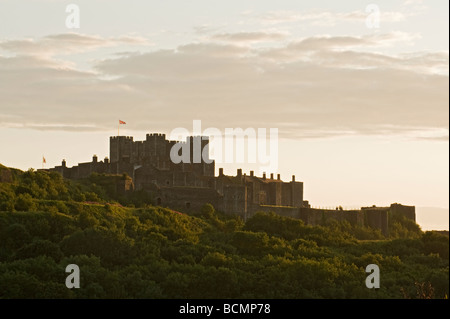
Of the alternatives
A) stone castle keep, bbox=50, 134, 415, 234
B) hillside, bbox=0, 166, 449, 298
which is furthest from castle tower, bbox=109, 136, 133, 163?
hillside, bbox=0, 166, 449, 298

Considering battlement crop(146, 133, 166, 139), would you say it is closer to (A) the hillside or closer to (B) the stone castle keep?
(B) the stone castle keep

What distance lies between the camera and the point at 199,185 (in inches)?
3506

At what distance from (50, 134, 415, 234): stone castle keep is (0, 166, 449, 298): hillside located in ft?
7.71

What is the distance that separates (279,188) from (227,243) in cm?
2817

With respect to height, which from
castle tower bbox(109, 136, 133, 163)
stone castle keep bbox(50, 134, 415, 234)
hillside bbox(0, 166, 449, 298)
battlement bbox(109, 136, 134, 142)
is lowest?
hillside bbox(0, 166, 449, 298)

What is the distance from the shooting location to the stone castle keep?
8188 cm

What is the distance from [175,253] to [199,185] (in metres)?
26.0

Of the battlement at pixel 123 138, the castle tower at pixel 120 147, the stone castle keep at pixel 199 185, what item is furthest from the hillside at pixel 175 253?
the battlement at pixel 123 138

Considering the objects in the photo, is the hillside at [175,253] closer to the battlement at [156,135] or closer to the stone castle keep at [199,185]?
the stone castle keep at [199,185]

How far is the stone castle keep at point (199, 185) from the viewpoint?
269 feet

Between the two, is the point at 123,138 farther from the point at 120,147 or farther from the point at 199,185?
the point at 199,185

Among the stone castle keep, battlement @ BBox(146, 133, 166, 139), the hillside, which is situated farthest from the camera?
battlement @ BBox(146, 133, 166, 139)

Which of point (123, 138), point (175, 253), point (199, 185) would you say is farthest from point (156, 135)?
point (175, 253)
